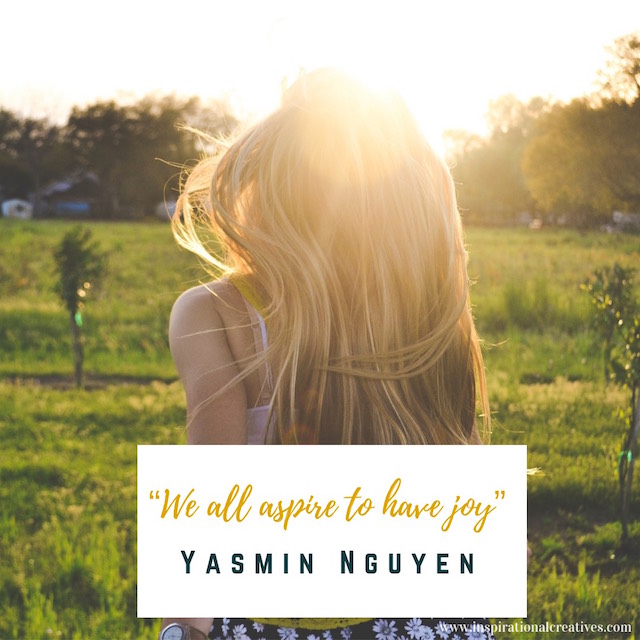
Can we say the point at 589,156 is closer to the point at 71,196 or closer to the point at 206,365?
the point at 206,365

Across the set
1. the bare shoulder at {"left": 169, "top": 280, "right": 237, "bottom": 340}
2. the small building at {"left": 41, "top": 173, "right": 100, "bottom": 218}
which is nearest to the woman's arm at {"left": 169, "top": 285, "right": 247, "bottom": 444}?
the bare shoulder at {"left": 169, "top": 280, "right": 237, "bottom": 340}

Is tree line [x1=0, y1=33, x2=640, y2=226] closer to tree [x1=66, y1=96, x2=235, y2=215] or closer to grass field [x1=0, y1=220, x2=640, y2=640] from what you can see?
grass field [x1=0, y1=220, x2=640, y2=640]

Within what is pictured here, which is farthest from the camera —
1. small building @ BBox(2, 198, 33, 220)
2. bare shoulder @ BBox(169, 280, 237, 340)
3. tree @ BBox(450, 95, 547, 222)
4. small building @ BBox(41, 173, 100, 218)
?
small building @ BBox(41, 173, 100, 218)

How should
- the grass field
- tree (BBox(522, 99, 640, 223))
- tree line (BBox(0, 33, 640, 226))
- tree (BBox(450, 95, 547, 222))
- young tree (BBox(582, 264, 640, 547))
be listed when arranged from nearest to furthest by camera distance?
the grass field < young tree (BBox(582, 264, 640, 547)) < tree line (BBox(0, 33, 640, 226)) < tree (BBox(522, 99, 640, 223)) < tree (BBox(450, 95, 547, 222))

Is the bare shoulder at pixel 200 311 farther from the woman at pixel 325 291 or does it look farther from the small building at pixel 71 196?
the small building at pixel 71 196

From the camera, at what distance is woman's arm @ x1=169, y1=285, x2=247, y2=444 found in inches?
59.6

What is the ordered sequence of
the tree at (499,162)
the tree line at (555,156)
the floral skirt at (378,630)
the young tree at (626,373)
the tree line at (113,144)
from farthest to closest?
the tree line at (113,144)
the tree at (499,162)
the tree line at (555,156)
the young tree at (626,373)
the floral skirt at (378,630)

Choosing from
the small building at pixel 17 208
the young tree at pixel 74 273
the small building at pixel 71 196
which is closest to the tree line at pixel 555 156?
the young tree at pixel 74 273

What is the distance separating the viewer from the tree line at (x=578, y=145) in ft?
30.5

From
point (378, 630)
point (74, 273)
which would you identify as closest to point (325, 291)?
point (378, 630)

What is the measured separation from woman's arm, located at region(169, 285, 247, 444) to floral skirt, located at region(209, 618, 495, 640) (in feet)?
1.53

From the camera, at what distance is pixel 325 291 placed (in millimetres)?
1518

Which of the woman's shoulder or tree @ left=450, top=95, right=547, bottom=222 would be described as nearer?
the woman's shoulder

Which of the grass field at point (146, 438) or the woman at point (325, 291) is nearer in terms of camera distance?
the woman at point (325, 291)
